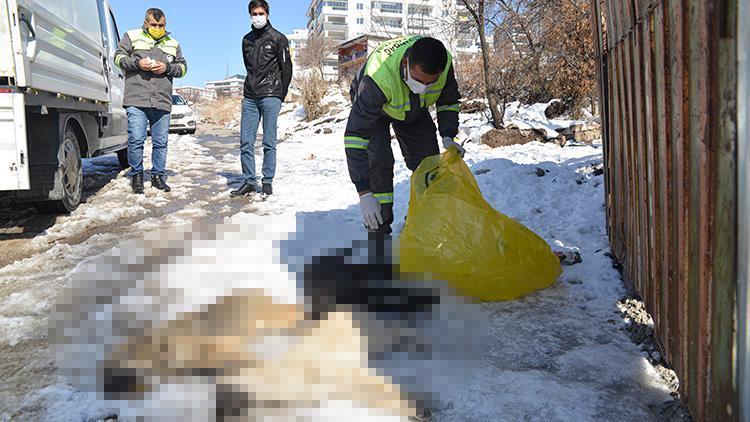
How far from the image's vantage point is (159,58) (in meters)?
5.52

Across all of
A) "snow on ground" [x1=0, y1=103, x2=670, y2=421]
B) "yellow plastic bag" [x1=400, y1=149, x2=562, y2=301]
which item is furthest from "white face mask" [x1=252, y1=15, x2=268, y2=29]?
"yellow plastic bag" [x1=400, y1=149, x2=562, y2=301]

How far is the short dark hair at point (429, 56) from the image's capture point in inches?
104

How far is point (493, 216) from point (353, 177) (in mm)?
817

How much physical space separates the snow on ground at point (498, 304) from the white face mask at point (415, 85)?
1.04 meters

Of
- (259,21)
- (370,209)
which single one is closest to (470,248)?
(370,209)

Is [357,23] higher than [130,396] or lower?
higher

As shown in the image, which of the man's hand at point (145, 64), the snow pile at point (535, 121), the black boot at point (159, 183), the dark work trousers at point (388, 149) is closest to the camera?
the dark work trousers at point (388, 149)

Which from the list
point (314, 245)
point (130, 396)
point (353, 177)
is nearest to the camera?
point (130, 396)

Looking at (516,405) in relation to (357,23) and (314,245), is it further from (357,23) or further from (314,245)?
(357,23)

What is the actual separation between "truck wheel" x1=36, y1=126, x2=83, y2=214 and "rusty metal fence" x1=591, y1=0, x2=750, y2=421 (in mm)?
4106

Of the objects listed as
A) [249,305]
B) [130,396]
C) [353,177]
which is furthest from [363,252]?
[130,396]

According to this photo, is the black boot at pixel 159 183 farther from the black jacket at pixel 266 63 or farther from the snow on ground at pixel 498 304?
the black jacket at pixel 266 63

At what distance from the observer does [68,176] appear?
4434 millimetres

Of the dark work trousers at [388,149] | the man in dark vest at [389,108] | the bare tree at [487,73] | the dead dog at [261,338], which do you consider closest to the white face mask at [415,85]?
the man in dark vest at [389,108]
